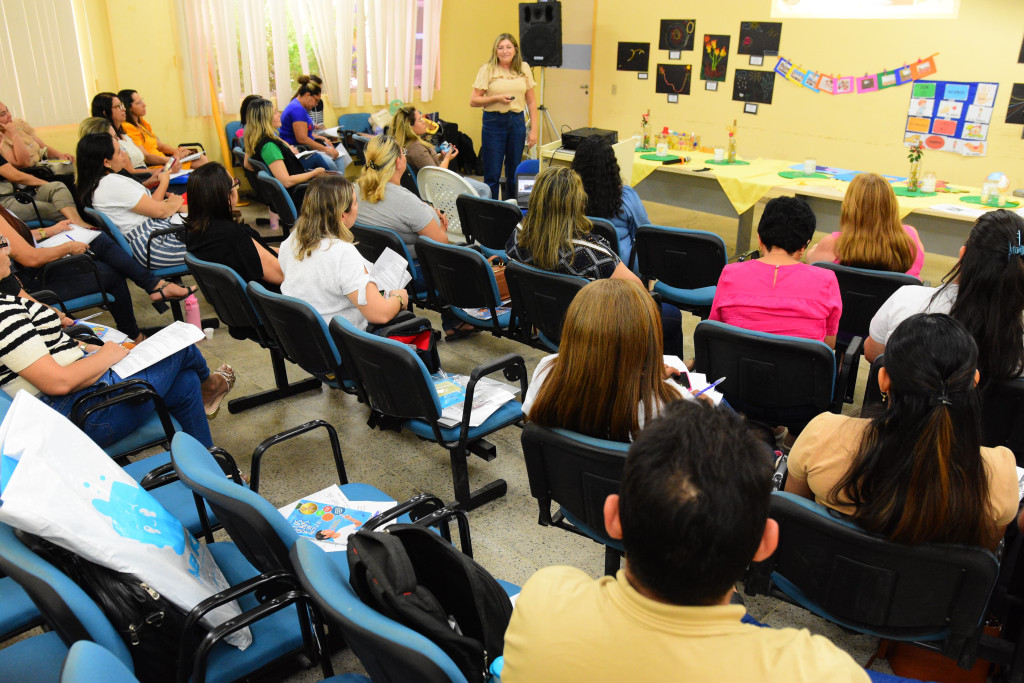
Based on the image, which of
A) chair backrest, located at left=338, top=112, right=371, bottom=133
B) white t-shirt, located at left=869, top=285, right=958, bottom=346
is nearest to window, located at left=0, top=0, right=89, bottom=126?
chair backrest, located at left=338, top=112, right=371, bottom=133

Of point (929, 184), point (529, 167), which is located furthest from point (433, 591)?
point (929, 184)

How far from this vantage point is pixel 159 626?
1.60m

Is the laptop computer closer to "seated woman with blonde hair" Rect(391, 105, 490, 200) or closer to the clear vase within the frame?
"seated woman with blonde hair" Rect(391, 105, 490, 200)

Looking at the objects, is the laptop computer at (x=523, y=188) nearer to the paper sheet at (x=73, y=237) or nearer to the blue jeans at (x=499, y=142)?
the blue jeans at (x=499, y=142)

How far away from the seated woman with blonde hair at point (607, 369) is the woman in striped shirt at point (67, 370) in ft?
4.76

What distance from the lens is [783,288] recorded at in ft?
9.40

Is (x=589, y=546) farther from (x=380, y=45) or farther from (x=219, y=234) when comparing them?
(x=380, y=45)

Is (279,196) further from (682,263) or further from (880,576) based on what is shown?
(880,576)

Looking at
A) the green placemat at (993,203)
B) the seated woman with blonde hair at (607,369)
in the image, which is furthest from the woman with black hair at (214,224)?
the green placemat at (993,203)

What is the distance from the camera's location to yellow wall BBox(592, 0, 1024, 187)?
616 cm

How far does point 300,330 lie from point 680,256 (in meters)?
2.01

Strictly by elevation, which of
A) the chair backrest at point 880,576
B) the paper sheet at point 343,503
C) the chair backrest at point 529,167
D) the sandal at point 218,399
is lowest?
the sandal at point 218,399

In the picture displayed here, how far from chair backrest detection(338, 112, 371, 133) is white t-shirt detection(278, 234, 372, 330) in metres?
5.63

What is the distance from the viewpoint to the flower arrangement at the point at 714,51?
25.4ft
